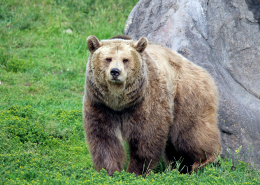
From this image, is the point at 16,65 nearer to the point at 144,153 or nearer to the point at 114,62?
the point at 114,62

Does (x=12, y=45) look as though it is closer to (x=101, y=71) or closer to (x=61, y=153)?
(x=61, y=153)

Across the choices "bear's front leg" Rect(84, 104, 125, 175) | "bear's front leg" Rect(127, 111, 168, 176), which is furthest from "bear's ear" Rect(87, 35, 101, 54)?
"bear's front leg" Rect(127, 111, 168, 176)

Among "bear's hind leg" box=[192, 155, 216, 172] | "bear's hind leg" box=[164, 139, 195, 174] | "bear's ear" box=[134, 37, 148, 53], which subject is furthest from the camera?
"bear's hind leg" box=[164, 139, 195, 174]

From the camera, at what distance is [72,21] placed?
1145cm

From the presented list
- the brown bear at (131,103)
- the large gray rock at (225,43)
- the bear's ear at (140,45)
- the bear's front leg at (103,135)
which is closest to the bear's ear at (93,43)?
the brown bear at (131,103)

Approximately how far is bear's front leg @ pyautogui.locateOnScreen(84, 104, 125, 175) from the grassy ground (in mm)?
294

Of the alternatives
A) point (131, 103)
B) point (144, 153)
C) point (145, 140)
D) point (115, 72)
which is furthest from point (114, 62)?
point (144, 153)

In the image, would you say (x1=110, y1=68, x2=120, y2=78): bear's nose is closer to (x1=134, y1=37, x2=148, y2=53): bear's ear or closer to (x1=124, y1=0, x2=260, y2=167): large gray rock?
(x1=134, y1=37, x2=148, y2=53): bear's ear

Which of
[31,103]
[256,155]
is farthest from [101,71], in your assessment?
[256,155]

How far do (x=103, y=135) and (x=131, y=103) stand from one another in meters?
0.65

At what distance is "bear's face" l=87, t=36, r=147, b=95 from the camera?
4.62 metres

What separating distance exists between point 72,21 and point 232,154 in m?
7.49

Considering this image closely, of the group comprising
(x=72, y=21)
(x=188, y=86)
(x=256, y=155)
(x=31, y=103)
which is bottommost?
(x=256, y=155)

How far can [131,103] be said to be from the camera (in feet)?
15.9
